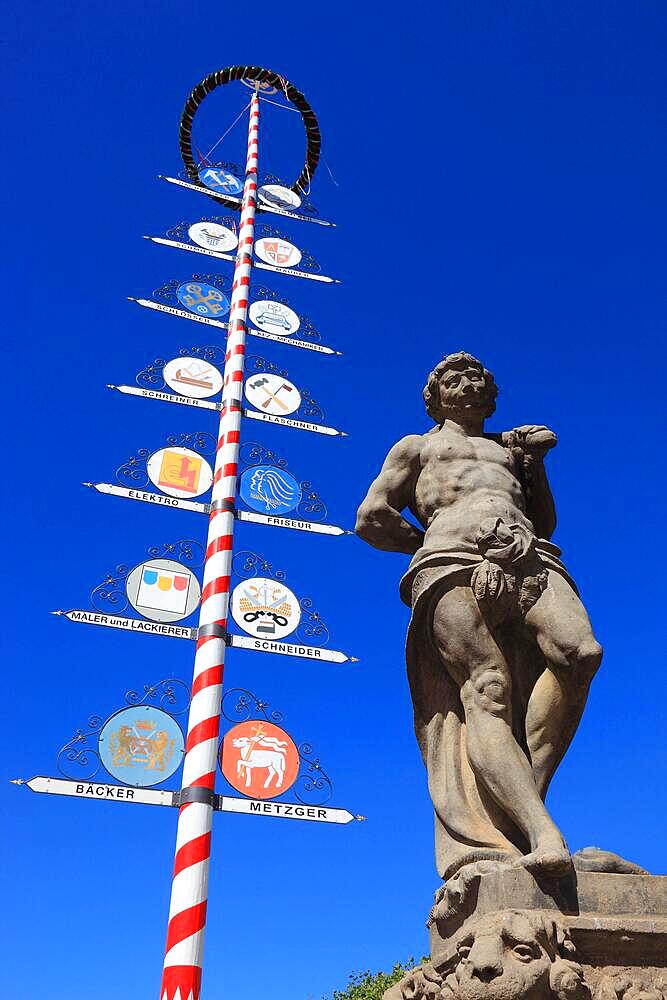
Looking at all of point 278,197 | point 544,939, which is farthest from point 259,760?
point 278,197

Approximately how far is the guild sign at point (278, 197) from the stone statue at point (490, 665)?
9.21m

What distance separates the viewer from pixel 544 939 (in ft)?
8.07

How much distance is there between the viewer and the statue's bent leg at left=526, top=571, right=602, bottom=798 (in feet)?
10.7

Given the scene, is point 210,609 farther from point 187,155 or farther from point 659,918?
point 187,155

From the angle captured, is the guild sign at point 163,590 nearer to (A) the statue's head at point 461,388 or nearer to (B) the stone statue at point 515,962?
(A) the statue's head at point 461,388

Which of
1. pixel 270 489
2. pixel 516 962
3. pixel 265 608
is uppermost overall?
pixel 270 489

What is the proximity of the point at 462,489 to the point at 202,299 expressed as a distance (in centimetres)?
731

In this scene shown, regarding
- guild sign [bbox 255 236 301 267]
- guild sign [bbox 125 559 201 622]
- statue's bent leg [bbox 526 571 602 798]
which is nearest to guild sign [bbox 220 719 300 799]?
guild sign [bbox 125 559 201 622]

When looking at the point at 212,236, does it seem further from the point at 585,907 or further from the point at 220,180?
the point at 585,907

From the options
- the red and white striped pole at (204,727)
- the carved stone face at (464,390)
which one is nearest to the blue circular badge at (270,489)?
the red and white striped pole at (204,727)

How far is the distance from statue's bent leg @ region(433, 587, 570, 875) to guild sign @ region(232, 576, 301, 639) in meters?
4.52

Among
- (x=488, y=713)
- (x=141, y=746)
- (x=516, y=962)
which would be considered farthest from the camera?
(x=141, y=746)

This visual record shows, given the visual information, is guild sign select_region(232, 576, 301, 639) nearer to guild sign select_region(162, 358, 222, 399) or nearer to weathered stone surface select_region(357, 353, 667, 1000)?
guild sign select_region(162, 358, 222, 399)

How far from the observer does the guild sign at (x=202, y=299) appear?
10398mm
